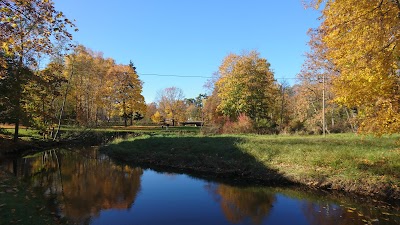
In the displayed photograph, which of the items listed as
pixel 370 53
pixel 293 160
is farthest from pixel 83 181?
pixel 370 53

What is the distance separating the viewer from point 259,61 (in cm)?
3619

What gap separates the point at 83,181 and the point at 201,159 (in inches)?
276

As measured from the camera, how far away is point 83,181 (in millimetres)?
13938

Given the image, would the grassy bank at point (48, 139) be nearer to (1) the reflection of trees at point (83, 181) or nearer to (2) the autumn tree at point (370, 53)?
(1) the reflection of trees at point (83, 181)

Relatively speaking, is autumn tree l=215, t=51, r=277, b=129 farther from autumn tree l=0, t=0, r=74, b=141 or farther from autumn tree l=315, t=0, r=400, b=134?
autumn tree l=0, t=0, r=74, b=141

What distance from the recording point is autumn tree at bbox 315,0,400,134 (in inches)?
315

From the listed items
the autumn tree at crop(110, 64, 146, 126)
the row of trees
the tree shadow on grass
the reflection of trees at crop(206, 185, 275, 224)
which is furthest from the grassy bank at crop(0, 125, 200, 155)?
the reflection of trees at crop(206, 185, 275, 224)

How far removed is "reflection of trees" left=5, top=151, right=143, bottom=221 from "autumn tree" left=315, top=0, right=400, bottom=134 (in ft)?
28.1

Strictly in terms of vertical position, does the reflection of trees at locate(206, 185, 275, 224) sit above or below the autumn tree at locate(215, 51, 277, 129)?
below

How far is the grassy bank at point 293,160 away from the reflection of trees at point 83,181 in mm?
3106

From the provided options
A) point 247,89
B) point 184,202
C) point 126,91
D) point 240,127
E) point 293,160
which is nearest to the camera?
point 184,202

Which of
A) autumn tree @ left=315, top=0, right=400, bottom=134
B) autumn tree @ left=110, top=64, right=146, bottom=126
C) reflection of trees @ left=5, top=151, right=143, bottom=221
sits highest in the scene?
autumn tree @ left=110, top=64, right=146, bottom=126

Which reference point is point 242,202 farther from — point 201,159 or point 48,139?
point 48,139

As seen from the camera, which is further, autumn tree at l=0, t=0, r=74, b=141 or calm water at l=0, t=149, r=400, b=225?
calm water at l=0, t=149, r=400, b=225
